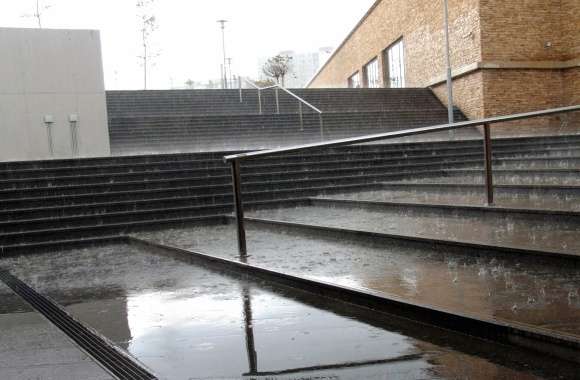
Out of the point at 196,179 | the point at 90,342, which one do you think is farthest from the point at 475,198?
the point at 90,342

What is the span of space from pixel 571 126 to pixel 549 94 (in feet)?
40.0

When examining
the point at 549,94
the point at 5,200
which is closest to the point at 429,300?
the point at 5,200

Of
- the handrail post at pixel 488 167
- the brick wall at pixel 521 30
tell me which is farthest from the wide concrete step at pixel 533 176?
the brick wall at pixel 521 30

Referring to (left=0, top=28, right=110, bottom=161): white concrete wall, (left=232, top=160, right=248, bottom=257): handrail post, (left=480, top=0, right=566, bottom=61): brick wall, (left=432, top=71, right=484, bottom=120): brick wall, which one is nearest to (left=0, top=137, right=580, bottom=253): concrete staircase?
(left=232, top=160, right=248, bottom=257): handrail post

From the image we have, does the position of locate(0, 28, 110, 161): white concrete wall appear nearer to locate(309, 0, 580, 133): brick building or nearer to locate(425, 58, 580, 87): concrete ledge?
locate(425, 58, 580, 87): concrete ledge

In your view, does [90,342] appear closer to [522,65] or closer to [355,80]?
[522,65]

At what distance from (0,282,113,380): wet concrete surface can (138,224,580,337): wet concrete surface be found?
2047 mm

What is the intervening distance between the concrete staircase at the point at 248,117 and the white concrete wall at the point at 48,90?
2219 millimetres

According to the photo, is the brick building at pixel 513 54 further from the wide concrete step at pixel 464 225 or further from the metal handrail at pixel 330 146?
the metal handrail at pixel 330 146

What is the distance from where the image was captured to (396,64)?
32781 millimetres

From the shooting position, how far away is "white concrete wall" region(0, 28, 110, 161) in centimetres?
1445

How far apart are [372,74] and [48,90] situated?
27147 mm

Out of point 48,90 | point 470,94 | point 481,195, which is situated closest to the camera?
point 481,195

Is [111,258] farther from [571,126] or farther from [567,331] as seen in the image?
[571,126]
